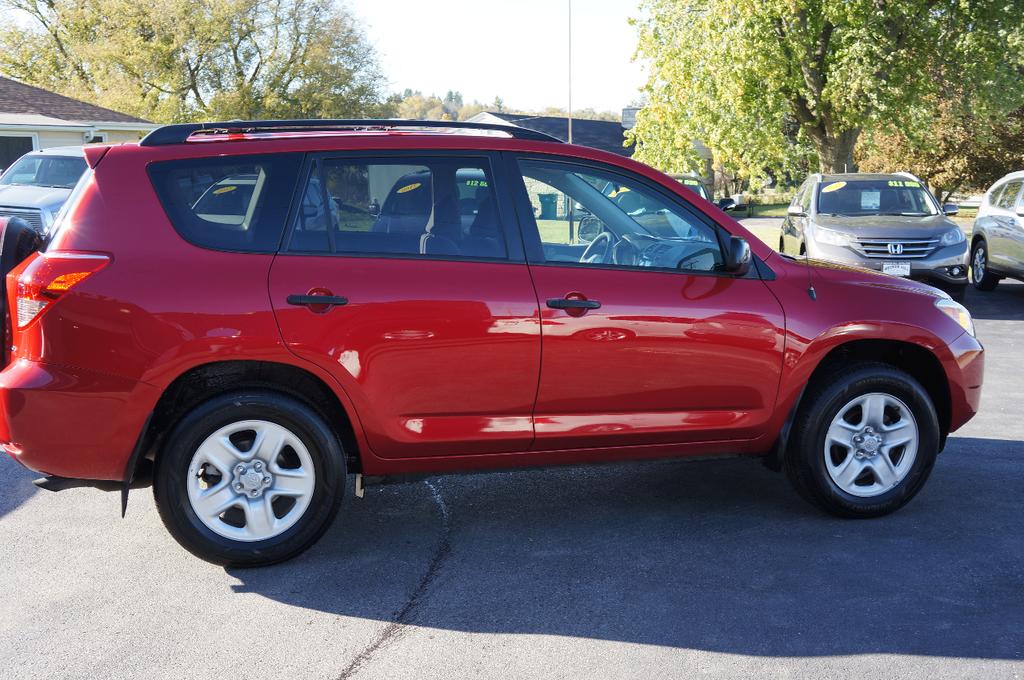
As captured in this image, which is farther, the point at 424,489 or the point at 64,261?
the point at 424,489

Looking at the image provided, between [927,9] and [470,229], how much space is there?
20647 mm

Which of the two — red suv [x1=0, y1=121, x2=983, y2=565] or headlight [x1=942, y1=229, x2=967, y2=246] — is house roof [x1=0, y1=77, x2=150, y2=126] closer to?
headlight [x1=942, y1=229, x2=967, y2=246]

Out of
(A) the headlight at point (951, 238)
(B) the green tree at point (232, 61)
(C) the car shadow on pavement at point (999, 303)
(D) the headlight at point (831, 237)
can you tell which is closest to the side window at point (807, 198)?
(D) the headlight at point (831, 237)

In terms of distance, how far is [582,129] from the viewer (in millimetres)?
62188

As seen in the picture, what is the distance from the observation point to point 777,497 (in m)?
5.33

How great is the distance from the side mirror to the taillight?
2.70 meters

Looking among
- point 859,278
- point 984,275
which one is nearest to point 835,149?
point 984,275

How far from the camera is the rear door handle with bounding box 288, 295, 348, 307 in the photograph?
4.21 meters

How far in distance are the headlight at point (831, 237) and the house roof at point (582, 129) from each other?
141ft

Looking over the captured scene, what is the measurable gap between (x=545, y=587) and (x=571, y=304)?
1224 mm

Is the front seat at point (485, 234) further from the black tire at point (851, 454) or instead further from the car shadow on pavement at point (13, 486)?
the car shadow on pavement at point (13, 486)

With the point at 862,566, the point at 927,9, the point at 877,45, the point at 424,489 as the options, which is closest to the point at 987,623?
the point at 862,566

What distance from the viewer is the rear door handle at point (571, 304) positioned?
443cm

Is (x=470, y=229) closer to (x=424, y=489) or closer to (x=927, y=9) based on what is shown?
(x=424, y=489)
